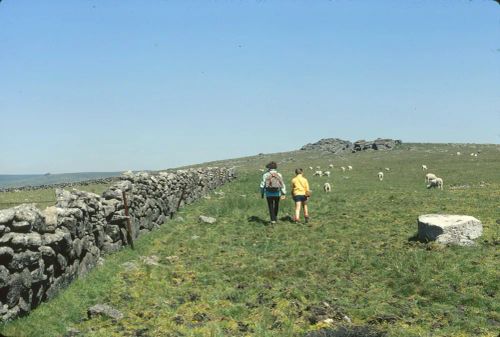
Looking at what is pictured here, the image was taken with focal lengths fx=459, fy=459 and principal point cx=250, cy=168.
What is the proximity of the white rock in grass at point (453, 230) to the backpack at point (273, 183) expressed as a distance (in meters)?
6.56

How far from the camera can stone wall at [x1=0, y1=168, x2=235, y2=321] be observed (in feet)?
28.1

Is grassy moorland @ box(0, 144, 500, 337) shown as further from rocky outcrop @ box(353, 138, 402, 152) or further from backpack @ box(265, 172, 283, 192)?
rocky outcrop @ box(353, 138, 402, 152)

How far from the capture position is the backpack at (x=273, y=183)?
1948 cm

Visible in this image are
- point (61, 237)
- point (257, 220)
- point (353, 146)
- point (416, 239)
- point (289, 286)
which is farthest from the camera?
point (353, 146)

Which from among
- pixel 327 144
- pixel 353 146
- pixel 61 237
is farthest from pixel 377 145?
pixel 61 237

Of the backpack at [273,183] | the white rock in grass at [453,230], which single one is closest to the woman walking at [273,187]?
the backpack at [273,183]

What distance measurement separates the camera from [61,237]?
10508 mm

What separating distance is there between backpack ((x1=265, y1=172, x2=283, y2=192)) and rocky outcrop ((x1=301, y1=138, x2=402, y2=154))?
114 m

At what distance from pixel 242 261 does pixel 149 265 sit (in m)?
2.70

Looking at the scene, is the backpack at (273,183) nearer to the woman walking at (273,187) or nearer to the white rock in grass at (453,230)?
the woman walking at (273,187)

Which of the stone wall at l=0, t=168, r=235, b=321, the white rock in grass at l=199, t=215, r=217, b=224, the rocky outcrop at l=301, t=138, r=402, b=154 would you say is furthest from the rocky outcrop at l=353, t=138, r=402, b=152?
the stone wall at l=0, t=168, r=235, b=321

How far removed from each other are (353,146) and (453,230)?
138713mm

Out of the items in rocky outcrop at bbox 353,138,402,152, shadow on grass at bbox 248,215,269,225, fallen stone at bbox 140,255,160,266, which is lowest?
fallen stone at bbox 140,255,160,266

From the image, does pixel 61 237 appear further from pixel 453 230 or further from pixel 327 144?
pixel 327 144
